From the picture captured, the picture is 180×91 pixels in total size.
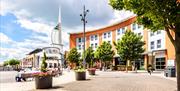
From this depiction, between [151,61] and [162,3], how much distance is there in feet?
174

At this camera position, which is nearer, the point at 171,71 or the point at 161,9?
the point at 161,9

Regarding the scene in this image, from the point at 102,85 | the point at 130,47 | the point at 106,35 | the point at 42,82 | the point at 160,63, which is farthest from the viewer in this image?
the point at 106,35

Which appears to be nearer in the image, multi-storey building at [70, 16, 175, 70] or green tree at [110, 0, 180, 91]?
green tree at [110, 0, 180, 91]

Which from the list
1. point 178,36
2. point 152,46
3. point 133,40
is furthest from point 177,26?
point 152,46

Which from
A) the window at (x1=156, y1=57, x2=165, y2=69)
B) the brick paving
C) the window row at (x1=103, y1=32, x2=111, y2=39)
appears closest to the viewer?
the brick paving

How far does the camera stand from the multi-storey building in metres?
57.3

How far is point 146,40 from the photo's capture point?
66.1 metres

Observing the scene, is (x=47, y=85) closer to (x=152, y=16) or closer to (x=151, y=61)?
(x=152, y=16)

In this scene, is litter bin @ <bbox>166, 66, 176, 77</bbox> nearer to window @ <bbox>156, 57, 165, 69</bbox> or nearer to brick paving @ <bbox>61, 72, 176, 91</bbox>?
brick paving @ <bbox>61, 72, 176, 91</bbox>

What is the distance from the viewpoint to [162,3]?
1177 cm

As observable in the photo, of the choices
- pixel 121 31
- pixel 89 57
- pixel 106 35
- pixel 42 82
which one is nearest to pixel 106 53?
pixel 121 31

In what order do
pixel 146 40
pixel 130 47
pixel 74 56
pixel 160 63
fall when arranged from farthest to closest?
pixel 74 56 → pixel 146 40 → pixel 160 63 → pixel 130 47

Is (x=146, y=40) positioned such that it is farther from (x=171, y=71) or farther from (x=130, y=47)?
(x=171, y=71)

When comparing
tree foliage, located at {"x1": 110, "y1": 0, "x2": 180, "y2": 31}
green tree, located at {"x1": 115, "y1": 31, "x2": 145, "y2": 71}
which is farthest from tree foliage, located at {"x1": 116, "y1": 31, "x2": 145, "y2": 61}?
tree foliage, located at {"x1": 110, "y1": 0, "x2": 180, "y2": 31}
